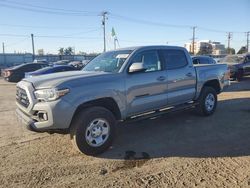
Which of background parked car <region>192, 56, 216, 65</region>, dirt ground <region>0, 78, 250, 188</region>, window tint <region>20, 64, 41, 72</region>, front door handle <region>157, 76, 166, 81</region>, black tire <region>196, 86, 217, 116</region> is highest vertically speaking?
background parked car <region>192, 56, 216, 65</region>

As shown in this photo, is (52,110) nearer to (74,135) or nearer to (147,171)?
(74,135)

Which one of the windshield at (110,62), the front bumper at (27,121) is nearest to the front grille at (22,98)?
the front bumper at (27,121)

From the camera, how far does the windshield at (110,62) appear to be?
227 inches

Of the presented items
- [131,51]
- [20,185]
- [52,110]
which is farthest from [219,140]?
[20,185]

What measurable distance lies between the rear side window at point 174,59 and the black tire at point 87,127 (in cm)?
218

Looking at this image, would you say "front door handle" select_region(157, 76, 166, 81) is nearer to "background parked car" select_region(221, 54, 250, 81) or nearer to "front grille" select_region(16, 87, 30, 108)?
"front grille" select_region(16, 87, 30, 108)

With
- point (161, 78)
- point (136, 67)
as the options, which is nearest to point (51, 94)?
point (136, 67)

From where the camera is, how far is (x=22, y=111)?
5148mm

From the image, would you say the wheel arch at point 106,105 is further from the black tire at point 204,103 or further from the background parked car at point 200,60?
the background parked car at point 200,60

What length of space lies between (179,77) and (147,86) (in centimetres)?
123

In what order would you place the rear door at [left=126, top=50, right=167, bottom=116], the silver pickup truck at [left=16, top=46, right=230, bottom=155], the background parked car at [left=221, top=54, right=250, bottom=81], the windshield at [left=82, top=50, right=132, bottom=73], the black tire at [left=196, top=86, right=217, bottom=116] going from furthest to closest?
1. the background parked car at [left=221, top=54, right=250, bottom=81]
2. the black tire at [left=196, top=86, right=217, bottom=116]
3. the windshield at [left=82, top=50, right=132, bottom=73]
4. the rear door at [left=126, top=50, right=167, bottom=116]
5. the silver pickup truck at [left=16, top=46, right=230, bottom=155]

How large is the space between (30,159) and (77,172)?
1.10 metres

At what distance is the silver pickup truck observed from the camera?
4.68 meters

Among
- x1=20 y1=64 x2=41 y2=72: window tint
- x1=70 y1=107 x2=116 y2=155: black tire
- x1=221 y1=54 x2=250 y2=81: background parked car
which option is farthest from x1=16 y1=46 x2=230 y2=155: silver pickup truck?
x1=20 y1=64 x2=41 y2=72: window tint
